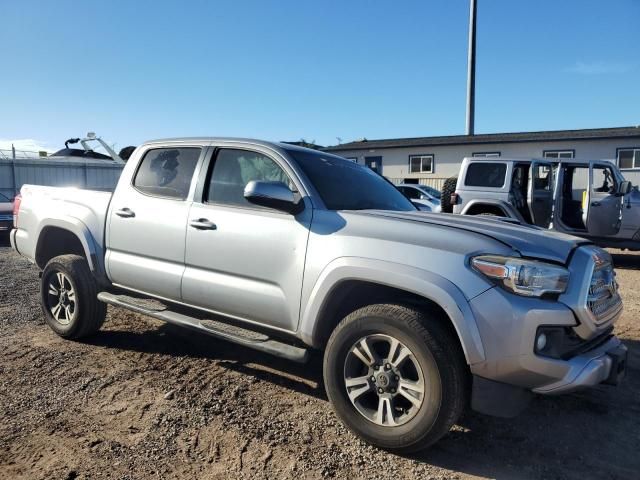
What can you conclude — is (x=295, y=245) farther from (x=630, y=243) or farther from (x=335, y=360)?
(x=630, y=243)

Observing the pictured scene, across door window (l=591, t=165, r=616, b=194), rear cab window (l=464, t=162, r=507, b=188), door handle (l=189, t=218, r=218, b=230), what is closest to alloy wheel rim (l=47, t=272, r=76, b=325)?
door handle (l=189, t=218, r=218, b=230)

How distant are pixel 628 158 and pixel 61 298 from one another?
26.2 metres

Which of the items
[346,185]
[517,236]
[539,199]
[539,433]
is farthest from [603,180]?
[517,236]

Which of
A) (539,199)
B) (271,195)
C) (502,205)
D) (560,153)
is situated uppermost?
(560,153)

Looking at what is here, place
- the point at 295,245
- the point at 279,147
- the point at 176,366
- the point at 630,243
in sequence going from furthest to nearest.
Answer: the point at 630,243 → the point at 176,366 → the point at 279,147 → the point at 295,245

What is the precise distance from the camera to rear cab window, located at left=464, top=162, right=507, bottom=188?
10680 mm

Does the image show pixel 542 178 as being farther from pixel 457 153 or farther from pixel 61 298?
pixel 457 153

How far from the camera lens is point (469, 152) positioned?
93.1ft

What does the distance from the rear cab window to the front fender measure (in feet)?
27.3

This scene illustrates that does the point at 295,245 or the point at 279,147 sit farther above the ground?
the point at 279,147

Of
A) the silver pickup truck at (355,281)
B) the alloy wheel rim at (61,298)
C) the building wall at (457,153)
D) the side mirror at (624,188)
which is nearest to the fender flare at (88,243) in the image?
the silver pickup truck at (355,281)

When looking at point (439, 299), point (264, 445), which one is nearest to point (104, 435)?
point (264, 445)

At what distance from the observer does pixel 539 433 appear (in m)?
3.37

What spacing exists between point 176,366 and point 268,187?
1925 millimetres
